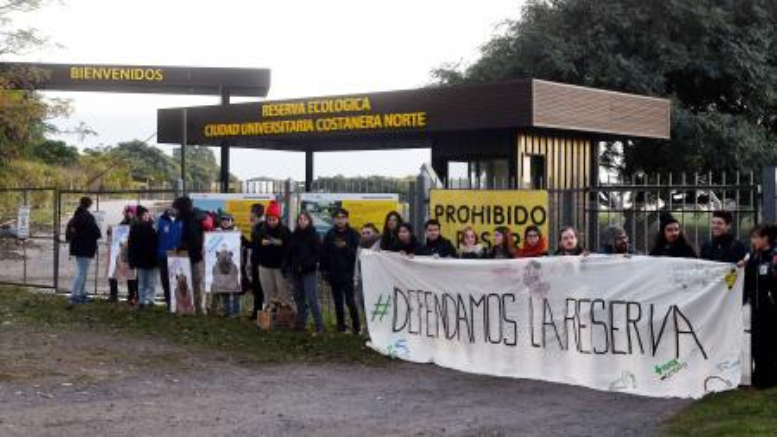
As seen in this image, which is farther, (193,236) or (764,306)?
(193,236)

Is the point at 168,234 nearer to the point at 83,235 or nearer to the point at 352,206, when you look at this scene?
the point at 83,235

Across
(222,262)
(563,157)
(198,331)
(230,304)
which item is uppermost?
(563,157)

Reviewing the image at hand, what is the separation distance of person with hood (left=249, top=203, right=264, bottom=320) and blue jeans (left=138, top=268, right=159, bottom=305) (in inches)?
87.9

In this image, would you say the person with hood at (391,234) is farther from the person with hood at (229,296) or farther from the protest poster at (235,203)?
the protest poster at (235,203)

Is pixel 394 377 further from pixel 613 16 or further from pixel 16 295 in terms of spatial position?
pixel 613 16

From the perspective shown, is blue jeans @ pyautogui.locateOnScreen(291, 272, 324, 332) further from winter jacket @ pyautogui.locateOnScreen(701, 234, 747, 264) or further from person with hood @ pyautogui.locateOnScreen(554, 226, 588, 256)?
winter jacket @ pyautogui.locateOnScreen(701, 234, 747, 264)

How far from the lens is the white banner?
10.0m

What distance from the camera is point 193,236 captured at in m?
16.6

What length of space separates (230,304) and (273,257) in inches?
75.3

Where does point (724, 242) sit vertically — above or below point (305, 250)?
above

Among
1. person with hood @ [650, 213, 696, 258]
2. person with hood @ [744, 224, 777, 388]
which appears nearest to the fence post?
person with hood @ [744, 224, 777, 388]

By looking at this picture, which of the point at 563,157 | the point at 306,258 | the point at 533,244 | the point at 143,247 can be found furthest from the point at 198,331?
the point at 563,157

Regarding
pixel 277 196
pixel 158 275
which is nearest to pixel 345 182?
pixel 277 196

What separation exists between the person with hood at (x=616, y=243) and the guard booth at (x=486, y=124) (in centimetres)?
861
